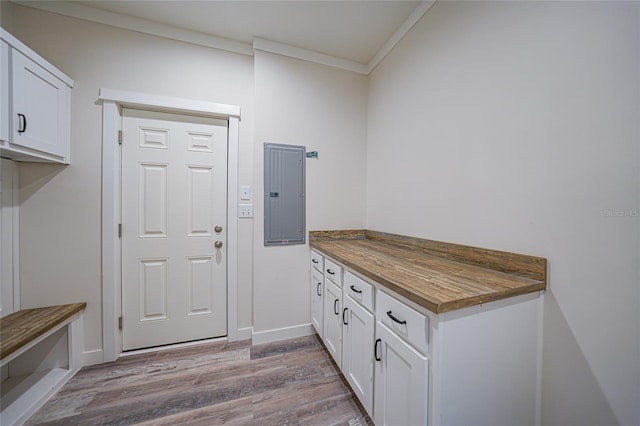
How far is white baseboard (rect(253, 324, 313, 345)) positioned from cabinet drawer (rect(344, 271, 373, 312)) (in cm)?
96

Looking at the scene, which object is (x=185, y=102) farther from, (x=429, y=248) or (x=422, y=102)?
(x=429, y=248)

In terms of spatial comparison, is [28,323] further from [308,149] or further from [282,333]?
[308,149]

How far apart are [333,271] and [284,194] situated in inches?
34.2

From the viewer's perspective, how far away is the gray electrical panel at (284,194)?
1982 millimetres

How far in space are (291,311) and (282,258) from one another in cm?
52

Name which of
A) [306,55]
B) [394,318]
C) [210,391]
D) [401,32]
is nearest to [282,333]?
[210,391]

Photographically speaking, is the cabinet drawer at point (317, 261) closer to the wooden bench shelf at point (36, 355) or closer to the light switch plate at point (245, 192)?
the light switch plate at point (245, 192)

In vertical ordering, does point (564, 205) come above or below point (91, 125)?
below

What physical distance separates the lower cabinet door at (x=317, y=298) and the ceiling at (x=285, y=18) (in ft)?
6.92

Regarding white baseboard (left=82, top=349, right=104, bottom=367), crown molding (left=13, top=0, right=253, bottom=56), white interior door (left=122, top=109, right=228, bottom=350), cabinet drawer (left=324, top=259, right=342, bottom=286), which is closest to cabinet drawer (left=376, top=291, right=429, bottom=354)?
cabinet drawer (left=324, top=259, right=342, bottom=286)

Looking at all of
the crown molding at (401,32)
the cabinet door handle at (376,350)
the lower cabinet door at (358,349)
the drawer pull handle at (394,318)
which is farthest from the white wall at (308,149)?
the drawer pull handle at (394,318)

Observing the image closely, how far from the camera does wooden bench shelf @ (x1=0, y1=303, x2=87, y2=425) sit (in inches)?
47.7

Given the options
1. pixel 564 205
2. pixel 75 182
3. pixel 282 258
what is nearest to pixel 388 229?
pixel 282 258

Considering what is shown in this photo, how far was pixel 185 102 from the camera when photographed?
1824 mm
